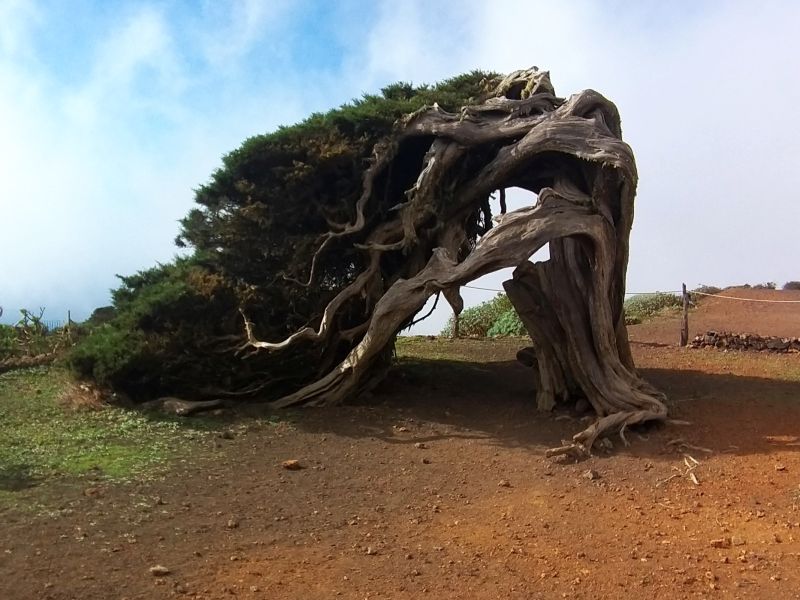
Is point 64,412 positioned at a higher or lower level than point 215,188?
lower

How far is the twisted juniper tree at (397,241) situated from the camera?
935 centimetres

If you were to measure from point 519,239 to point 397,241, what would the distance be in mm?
1865

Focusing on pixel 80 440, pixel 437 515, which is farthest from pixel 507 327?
pixel 437 515

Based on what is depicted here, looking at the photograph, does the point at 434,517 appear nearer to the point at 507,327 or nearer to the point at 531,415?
the point at 531,415

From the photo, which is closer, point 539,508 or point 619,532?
point 619,532

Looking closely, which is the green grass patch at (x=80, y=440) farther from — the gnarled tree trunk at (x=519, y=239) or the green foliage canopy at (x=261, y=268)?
the gnarled tree trunk at (x=519, y=239)

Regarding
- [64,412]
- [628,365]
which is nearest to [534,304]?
[628,365]

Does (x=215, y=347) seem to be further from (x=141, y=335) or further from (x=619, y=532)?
(x=619, y=532)

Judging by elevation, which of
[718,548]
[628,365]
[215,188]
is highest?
[215,188]

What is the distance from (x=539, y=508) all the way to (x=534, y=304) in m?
3.84

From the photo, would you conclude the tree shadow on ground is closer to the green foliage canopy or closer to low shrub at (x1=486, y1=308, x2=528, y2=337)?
the green foliage canopy

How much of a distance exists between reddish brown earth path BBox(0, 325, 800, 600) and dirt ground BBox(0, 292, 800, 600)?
19 mm

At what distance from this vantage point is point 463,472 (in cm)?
A: 727

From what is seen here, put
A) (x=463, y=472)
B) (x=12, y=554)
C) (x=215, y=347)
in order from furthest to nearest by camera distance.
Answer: (x=215, y=347) → (x=463, y=472) → (x=12, y=554)
